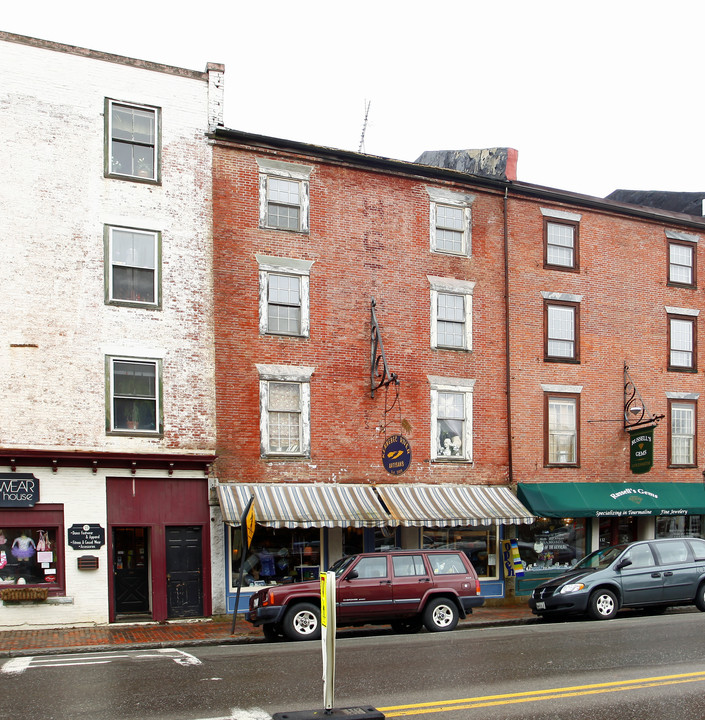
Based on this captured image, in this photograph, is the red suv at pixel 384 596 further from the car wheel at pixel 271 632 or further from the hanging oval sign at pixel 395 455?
the hanging oval sign at pixel 395 455

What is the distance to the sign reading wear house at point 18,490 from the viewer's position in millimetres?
17688

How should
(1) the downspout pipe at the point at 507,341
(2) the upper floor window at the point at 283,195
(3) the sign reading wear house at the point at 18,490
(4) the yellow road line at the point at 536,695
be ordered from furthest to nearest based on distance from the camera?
(1) the downspout pipe at the point at 507,341, (2) the upper floor window at the point at 283,195, (3) the sign reading wear house at the point at 18,490, (4) the yellow road line at the point at 536,695

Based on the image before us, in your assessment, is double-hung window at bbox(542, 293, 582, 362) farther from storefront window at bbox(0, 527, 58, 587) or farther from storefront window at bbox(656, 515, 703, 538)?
storefront window at bbox(0, 527, 58, 587)

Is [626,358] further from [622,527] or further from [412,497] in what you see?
[412,497]

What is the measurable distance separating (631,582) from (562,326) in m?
8.18

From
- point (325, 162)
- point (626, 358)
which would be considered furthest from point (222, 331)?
point (626, 358)

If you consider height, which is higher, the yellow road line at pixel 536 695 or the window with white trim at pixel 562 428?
the window with white trim at pixel 562 428

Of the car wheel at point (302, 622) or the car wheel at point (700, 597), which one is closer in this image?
the car wheel at point (302, 622)

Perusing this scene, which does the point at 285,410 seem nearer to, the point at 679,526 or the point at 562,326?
the point at 562,326

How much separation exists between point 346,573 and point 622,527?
37.6ft

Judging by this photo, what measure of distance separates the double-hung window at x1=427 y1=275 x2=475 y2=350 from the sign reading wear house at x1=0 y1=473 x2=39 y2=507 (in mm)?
10063

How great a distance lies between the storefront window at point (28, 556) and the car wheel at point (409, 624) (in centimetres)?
696

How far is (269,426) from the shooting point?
20.5 meters

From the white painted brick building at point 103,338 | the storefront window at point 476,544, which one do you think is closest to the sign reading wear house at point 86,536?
the white painted brick building at point 103,338
